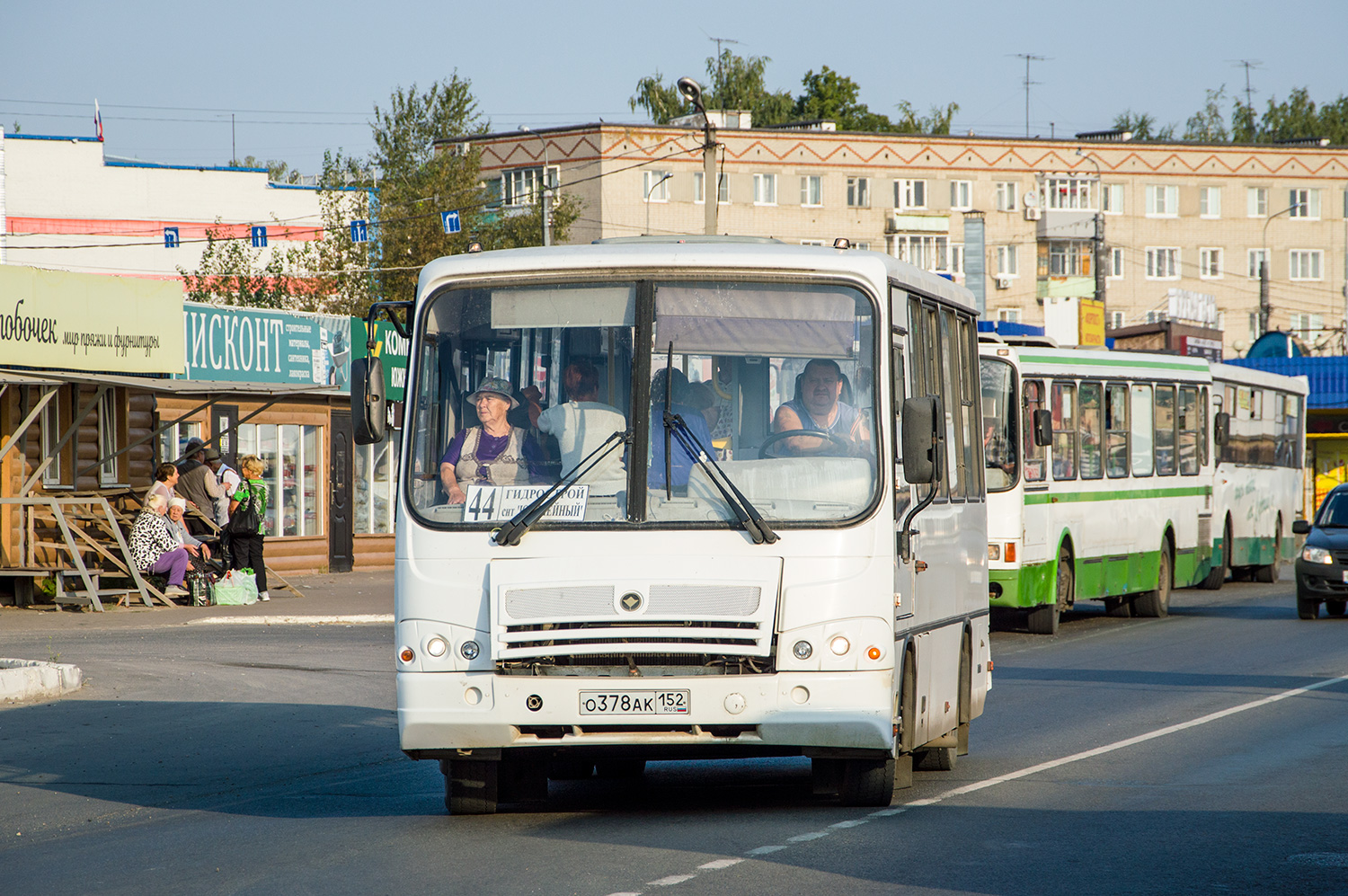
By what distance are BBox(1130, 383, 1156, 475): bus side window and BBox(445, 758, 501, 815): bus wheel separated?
16717mm

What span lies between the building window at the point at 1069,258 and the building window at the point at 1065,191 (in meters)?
1.72

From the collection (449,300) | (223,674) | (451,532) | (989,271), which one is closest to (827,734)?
(451,532)

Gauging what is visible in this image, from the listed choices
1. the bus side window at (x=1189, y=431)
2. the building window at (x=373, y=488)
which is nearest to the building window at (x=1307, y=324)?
the building window at (x=373, y=488)

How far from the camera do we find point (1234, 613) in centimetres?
2581

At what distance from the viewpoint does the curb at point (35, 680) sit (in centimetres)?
1401

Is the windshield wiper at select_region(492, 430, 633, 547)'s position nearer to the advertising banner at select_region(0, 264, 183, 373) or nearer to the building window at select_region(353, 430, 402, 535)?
the advertising banner at select_region(0, 264, 183, 373)

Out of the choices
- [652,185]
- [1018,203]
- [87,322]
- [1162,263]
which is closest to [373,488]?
[87,322]

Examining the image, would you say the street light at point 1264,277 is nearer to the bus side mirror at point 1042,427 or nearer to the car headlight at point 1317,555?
the car headlight at point 1317,555

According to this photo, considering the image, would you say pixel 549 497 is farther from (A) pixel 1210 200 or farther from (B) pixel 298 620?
(A) pixel 1210 200

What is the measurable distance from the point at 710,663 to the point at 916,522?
1.58 m

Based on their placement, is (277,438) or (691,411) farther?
(277,438)

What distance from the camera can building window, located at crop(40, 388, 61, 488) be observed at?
24.0 metres

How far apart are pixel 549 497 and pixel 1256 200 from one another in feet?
277

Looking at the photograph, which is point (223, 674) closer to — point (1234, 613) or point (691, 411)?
point (691, 411)
